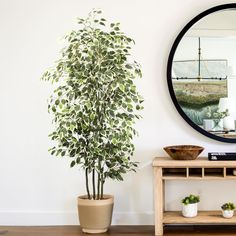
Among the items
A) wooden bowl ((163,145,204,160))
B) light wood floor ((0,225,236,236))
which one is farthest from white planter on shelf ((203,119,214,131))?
light wood floor ((0,225,236,236))

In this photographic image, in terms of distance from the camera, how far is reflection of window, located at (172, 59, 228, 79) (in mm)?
3242

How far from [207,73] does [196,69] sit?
3.8 inches

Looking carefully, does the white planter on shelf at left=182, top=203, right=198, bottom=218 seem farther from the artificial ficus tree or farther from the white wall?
the artificial ficus tree

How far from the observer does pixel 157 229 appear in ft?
9.50

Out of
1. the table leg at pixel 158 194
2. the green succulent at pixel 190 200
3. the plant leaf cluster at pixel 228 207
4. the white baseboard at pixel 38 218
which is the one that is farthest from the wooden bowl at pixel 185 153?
the white baseboard at pixel 38 218

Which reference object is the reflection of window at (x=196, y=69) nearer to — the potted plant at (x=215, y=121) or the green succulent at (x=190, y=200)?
the potted plant at (x=215, y=121)

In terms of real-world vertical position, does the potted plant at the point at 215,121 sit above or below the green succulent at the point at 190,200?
above

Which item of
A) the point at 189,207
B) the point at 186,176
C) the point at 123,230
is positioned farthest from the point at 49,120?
the point at 189,207

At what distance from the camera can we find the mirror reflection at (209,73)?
3217 mm

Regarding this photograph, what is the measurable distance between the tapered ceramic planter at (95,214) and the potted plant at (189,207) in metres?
0.56

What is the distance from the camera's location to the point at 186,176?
287 cm

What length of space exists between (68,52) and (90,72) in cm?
26

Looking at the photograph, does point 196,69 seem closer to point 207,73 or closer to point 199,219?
point 207,73

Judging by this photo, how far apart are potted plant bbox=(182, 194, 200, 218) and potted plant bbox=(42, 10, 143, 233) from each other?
0.54m
